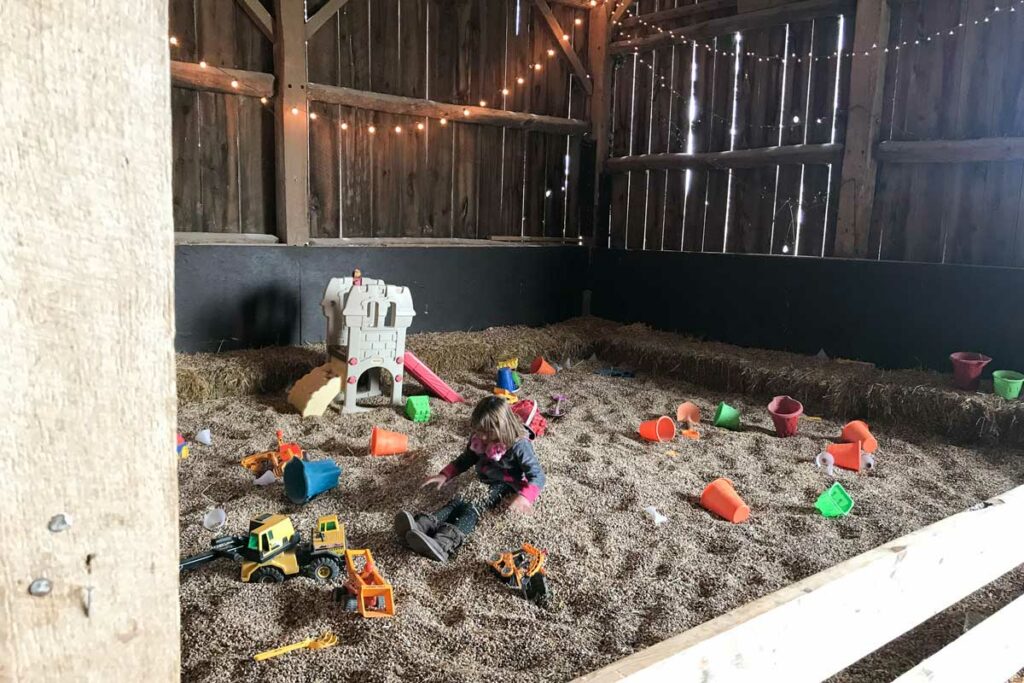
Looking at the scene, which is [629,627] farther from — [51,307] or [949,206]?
[949,206]

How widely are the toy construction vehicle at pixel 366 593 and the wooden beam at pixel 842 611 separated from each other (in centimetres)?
125

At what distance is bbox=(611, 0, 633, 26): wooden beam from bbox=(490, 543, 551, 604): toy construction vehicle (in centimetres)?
593

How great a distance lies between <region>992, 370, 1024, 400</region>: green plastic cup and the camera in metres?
4.27

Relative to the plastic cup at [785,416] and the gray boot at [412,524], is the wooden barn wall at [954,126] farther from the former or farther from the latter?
the gray boot at [412,524]

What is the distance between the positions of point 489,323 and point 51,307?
598 cm

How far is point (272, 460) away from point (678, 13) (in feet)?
17.7

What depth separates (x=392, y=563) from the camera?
2.56 meters

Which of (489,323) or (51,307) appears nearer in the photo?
(51,307)

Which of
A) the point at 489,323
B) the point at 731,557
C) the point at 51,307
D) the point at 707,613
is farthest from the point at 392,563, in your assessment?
the point at 489,323

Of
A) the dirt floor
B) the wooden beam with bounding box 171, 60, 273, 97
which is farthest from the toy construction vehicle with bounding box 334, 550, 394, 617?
the wooden beam with bounding box 171, 60, 273, 97

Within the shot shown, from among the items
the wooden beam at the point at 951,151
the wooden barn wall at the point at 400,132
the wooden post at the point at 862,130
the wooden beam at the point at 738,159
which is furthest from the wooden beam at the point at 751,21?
the wooden beam at the point at 951,151

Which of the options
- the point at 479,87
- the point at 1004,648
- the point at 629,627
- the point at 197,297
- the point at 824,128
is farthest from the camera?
the point at 479,87

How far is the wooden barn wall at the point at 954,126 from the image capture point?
4.83 m

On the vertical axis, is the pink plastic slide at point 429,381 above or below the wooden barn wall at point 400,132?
below
